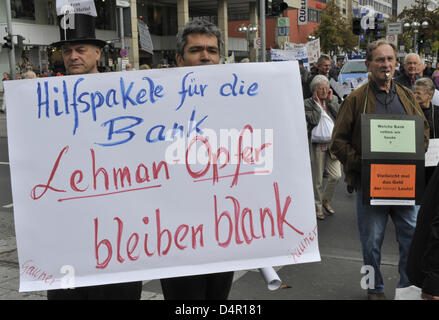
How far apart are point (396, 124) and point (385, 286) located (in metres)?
1.43

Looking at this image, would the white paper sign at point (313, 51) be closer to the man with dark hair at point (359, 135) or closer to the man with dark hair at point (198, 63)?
the man with dark hair at point (359, 135)

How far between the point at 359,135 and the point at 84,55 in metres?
1.97

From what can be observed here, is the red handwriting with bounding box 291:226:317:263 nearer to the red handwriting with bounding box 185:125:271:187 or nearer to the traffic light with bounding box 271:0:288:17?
the red handwriting with bounding box 185:125:271:187

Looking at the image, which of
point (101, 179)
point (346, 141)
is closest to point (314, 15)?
point (346, 141)

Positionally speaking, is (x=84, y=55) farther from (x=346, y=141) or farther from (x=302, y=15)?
(x=302, y=15)

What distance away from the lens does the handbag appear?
6.36 meters

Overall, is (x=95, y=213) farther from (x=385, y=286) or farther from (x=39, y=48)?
(x=39, y=48)

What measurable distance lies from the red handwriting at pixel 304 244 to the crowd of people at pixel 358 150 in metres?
0.38

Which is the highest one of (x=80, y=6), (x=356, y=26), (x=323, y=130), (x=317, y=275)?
(x=356, y=26)

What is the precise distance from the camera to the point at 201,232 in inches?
85.5

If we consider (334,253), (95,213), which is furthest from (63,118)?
(334,253)

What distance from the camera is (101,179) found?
7.16 ft

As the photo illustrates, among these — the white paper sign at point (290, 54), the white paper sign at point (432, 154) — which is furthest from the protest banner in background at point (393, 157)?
the white paper sign at point (290, 54)

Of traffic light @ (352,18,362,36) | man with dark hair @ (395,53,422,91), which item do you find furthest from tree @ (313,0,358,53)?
man with dark hair @ (395,53,422,91)
